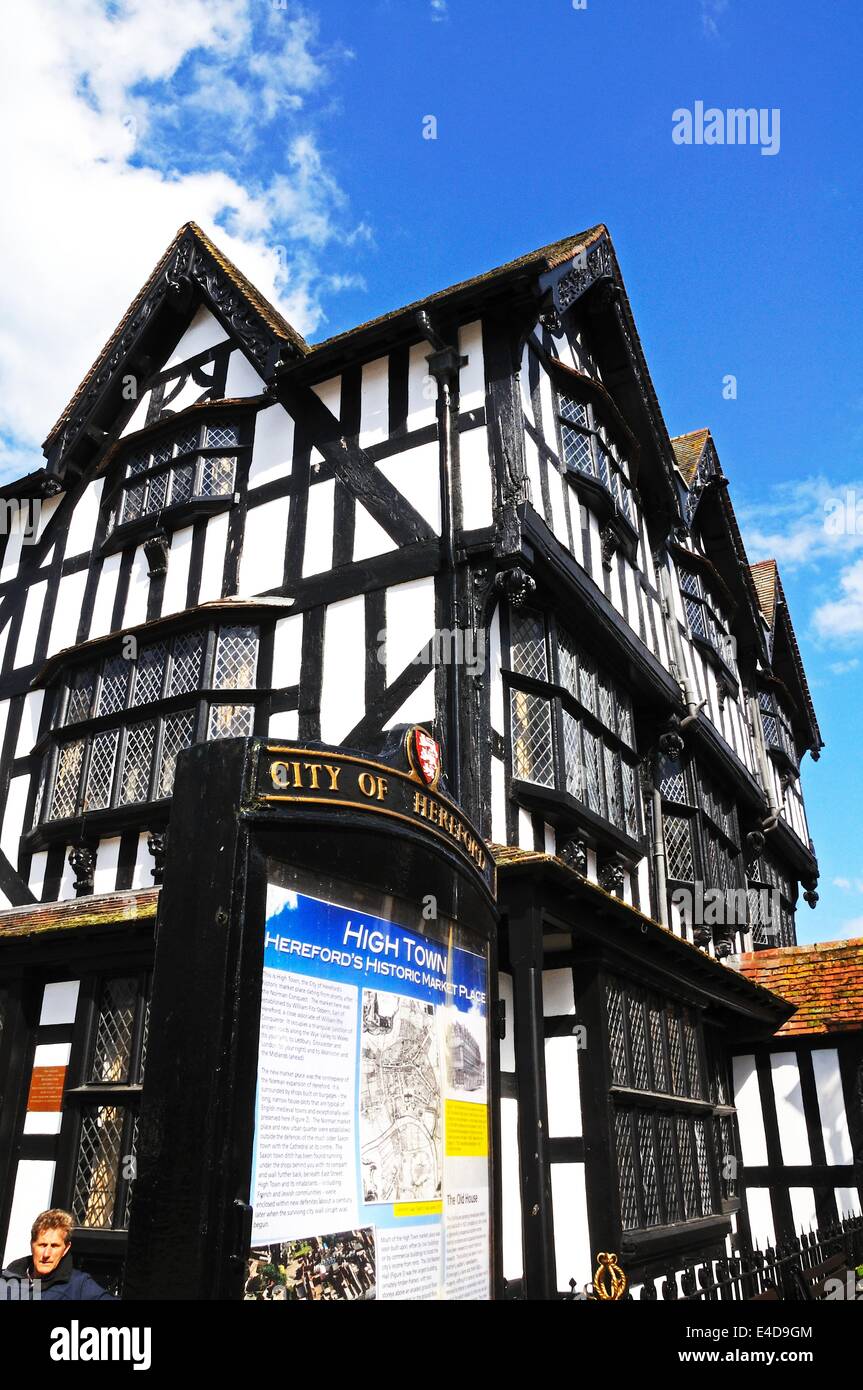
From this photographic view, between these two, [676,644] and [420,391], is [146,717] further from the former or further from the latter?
[676,644]

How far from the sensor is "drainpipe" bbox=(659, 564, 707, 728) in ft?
48.9

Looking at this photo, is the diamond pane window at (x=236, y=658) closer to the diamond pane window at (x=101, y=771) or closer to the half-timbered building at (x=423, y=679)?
the half-timbered building at (x=423, y=679)

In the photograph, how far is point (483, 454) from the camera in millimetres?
11156

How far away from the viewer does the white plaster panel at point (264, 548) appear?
12344 millimetres

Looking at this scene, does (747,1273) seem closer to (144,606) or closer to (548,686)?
(548,686)

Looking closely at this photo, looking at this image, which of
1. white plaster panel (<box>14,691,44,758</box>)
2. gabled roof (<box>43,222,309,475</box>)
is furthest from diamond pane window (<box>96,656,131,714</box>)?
gabled roof (<box>43,222,309,475</box>)

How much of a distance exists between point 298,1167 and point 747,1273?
3.79 meters

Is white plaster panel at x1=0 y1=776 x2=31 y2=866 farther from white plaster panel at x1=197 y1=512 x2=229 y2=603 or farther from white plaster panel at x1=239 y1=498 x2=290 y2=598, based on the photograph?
white plaster panel at x1=239 y1=498 x2=290 y2=598

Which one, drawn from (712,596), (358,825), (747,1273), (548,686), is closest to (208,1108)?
(358,825)

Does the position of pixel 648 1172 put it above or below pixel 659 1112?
below

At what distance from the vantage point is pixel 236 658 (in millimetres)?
11922

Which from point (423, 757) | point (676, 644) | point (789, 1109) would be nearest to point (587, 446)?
point (676, 644)

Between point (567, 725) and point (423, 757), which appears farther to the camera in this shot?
point (567, 725)

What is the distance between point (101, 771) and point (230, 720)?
192cm
